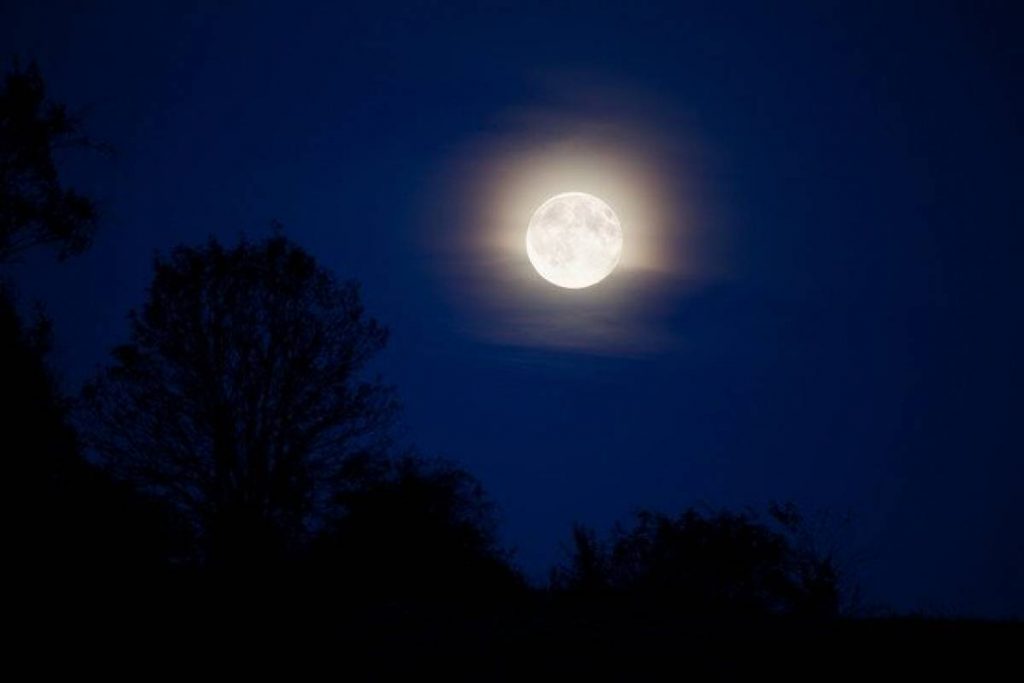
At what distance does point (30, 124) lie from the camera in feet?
32.4

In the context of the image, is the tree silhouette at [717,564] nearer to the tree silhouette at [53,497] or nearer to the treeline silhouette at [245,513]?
the treeline silhouette at [245,513]

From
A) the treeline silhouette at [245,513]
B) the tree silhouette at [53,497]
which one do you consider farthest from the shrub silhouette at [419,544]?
the tree silhouette at [53,497]

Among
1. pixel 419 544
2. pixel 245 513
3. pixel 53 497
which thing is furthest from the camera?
pixel 419 544

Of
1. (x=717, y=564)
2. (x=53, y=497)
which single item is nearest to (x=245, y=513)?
(x=53, y=497)

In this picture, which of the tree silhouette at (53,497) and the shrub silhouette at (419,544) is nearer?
the tree silhouette at (53,497)

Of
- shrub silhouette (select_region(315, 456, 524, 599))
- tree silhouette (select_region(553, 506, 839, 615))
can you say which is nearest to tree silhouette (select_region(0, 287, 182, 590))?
shrub silhouette (select_region(315, 456, 524, 599))

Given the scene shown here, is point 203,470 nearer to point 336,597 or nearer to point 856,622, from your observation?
point 336,597

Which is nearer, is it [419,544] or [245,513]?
[245,513]

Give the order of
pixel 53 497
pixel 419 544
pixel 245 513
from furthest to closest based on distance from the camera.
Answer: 1. pixel 419 544
2. pixel 245 513
3. pixel 53 497

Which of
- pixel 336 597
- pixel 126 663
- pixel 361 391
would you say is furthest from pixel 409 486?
pixel 126 663

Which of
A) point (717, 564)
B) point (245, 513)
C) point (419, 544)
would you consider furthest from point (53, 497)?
point (717, 564)

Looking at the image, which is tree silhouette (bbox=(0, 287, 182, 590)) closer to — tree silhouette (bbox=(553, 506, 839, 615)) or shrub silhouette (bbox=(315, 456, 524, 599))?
shrub silhouette (bbox=(315, 456, 524, 599))

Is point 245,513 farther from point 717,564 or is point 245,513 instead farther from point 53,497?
point 717,564

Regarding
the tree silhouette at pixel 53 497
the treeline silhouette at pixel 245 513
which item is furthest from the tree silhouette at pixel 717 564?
the tree silhouette at pixel 53 497
